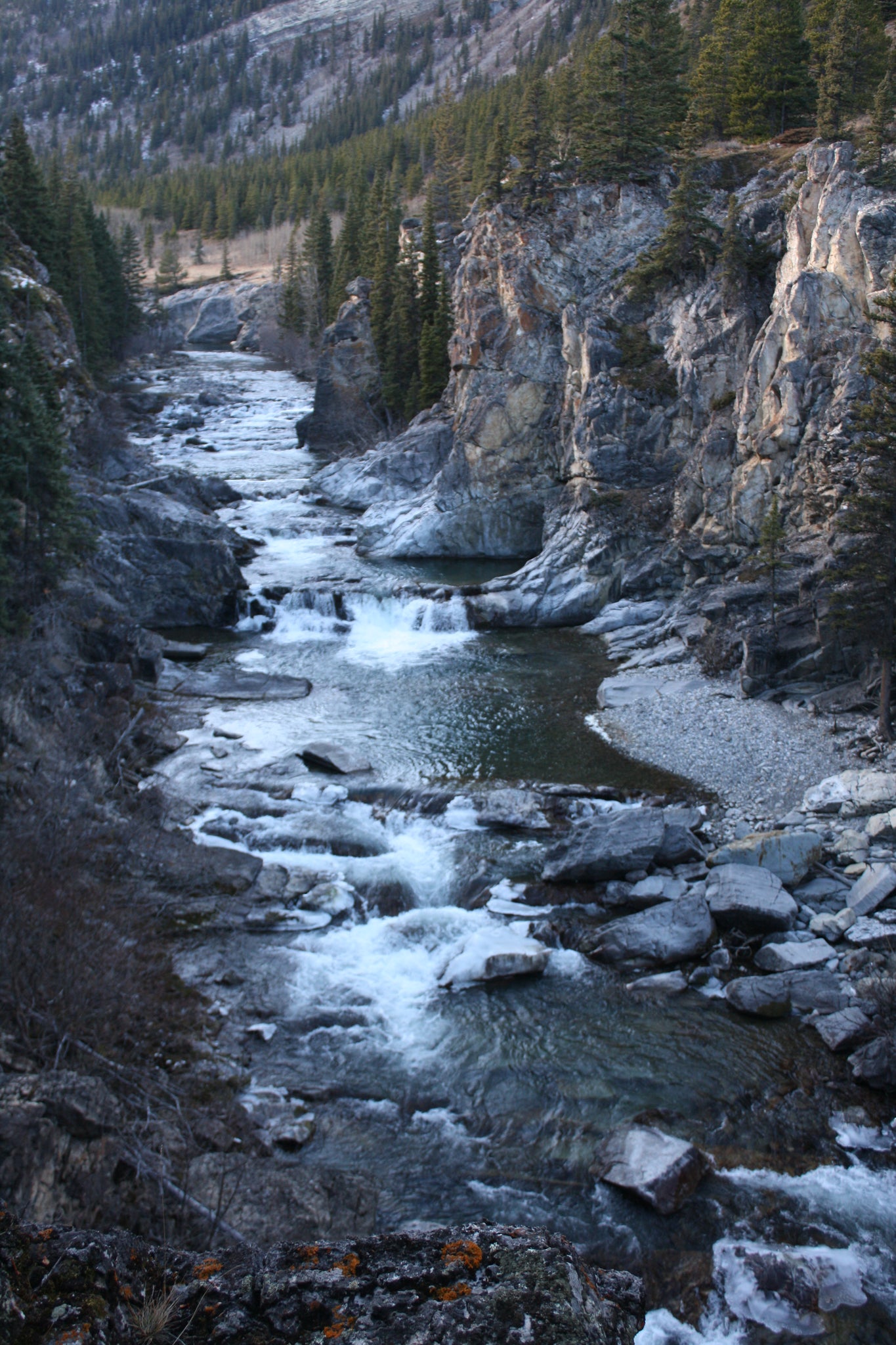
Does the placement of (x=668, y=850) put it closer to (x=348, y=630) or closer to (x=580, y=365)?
(x=348, y=630)

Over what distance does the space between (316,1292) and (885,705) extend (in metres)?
20.4

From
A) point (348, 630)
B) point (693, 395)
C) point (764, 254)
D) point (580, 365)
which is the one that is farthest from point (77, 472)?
point (764, 254)

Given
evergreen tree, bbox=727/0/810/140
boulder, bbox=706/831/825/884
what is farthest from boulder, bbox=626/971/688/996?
evergreen tree, bbox=727/0/810/140

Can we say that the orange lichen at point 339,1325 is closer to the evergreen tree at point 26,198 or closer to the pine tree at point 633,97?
the pine tree at point 633,97

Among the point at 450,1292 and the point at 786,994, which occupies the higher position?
the point at 450,1292

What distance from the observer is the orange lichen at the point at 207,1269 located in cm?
345

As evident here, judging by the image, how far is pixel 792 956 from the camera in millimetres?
13734

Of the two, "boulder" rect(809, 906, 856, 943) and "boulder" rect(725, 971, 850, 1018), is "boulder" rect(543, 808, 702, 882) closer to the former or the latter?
"boulder" rect(809, 906, 856, 943)

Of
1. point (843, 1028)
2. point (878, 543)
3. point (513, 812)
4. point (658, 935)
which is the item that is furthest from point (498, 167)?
point (843, 1028)

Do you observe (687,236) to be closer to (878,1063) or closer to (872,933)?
(872,933)

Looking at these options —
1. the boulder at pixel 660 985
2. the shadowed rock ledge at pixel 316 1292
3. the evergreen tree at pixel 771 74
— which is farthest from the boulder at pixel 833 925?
the evergreen tree at pixel 771 74

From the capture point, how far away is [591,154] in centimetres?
4284

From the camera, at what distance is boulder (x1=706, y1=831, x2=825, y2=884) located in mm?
15703

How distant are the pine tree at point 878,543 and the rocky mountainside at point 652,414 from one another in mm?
2172
